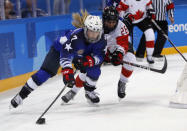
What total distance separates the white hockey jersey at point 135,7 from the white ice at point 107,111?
3.95 feet

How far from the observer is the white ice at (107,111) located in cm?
353

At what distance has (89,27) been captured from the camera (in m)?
3.76

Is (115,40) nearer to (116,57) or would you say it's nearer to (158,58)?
(116,57)

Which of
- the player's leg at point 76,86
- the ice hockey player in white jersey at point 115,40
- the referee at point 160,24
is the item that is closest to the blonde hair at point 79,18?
the ice hockey player in white jersey at point 115,40

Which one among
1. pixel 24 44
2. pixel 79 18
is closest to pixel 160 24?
pixel 24 44

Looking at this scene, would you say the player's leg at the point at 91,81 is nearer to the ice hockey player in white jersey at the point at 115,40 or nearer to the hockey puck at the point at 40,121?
the ice hockey player in white jersey at the point at 115,40

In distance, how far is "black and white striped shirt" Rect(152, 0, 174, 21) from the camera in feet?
23.6

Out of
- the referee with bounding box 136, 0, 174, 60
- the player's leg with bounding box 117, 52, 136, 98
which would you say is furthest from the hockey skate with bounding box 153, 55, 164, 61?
the player's leg with bounding box 117, 52, 136, 98

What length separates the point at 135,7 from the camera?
258 inches

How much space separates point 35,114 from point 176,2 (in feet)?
20.6

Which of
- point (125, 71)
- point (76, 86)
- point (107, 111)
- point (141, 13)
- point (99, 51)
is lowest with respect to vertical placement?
point (107, 111)

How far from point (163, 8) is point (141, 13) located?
0.99 metres

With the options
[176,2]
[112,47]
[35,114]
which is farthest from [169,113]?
[176,2]

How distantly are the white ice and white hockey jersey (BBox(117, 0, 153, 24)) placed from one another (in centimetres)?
121
